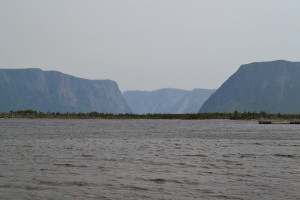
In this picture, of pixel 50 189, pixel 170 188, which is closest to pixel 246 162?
pixel 170 188

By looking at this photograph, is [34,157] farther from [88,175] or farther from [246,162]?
[246,162]

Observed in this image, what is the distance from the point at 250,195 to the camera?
28.4 meters

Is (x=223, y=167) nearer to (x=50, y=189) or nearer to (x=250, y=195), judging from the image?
(x=250, y=195)

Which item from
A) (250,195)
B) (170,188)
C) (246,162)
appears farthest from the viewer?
(246,162)

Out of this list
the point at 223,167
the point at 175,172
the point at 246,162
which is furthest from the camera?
the point at 246,162

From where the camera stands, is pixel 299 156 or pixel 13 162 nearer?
pixel 13 162

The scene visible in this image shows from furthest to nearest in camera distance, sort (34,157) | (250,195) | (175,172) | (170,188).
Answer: (34,157) → (175,172) → (170,188) → (250,195)

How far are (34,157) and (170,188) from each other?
2468 centimetres

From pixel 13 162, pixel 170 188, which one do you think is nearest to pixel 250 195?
pixel 170 188

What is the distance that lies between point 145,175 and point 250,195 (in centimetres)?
1088

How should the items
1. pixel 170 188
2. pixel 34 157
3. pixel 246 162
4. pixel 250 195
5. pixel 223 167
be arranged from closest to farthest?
pixel 250 195
pixel 170 188
pixel 223 167
pixel 246 162
pixel 34 157

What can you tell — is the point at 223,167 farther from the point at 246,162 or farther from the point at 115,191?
the point at 115,191

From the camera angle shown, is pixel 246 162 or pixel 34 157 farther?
pixel 34 157

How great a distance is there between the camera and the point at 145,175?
36.6 m
